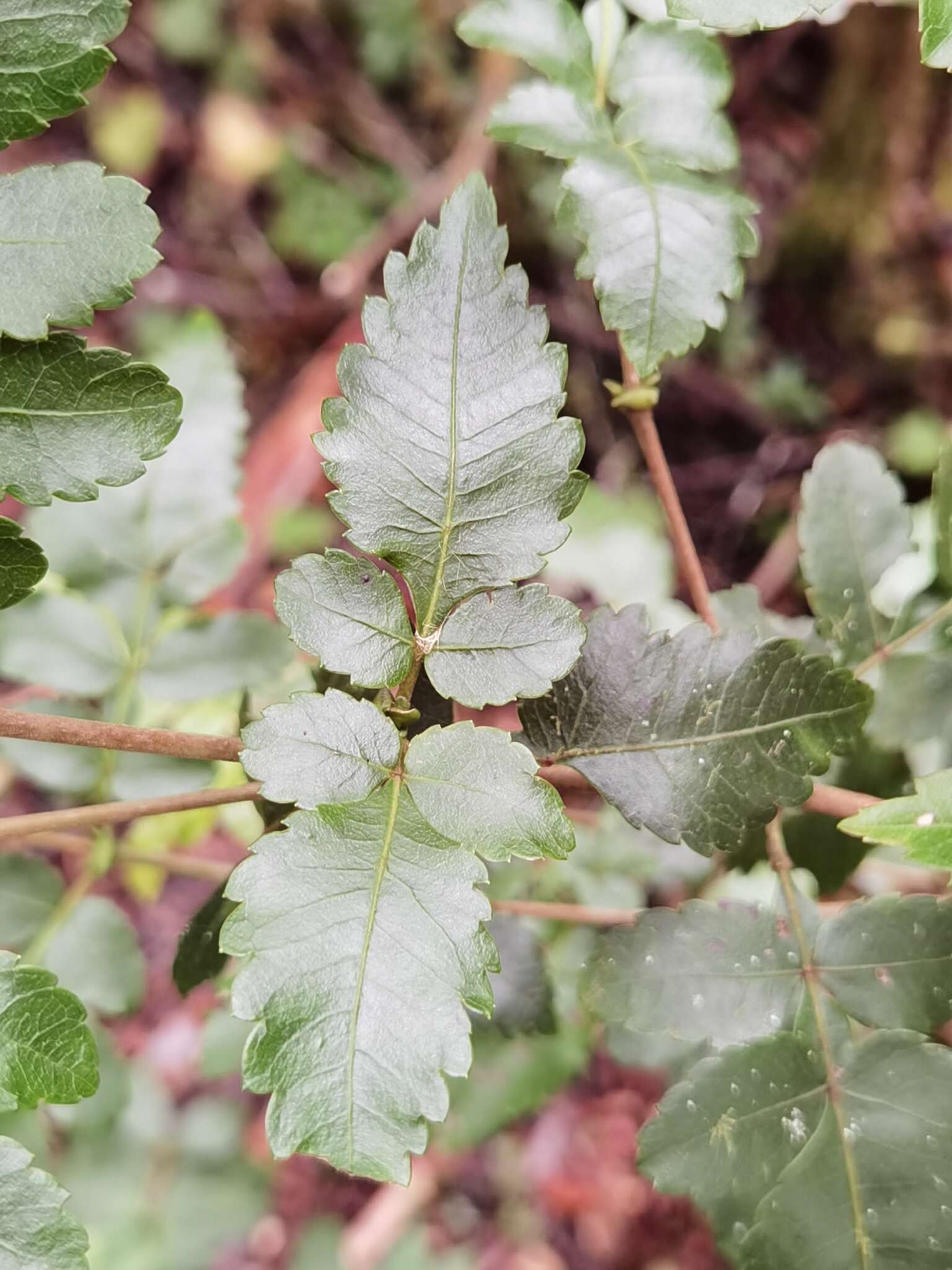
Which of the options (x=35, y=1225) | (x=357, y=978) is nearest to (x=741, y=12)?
(x=357, y=978)

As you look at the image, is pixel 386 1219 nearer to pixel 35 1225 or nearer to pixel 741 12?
pixel 35 1225

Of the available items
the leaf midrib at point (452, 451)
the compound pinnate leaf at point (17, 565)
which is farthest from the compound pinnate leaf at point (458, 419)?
the compound pinnate leaf at point (17, 565)

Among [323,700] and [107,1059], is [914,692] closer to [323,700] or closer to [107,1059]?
[323,700]

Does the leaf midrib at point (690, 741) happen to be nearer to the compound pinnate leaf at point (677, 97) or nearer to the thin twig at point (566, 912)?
the thin twig at point (566, 912)

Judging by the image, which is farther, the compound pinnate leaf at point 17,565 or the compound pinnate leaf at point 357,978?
the compound pinnate leaf at point 17,565

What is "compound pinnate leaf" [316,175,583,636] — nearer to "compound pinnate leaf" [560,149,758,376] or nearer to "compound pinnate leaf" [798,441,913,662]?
"compound pinnate leaf" [560,149,758,376]

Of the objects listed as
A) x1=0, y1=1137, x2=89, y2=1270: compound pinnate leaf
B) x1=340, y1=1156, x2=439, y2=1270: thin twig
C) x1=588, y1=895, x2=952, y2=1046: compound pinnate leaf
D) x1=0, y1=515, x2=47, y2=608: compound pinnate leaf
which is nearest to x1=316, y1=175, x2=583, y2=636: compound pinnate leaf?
x1=0, y1=515, x2=47, y2=608: compound pinnate leaf
